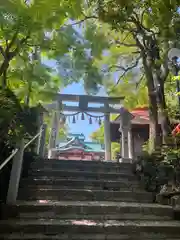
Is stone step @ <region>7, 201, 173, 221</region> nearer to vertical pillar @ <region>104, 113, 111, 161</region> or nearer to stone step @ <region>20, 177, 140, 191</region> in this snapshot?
stone step @ <region>20, 177, 140, 191</region>

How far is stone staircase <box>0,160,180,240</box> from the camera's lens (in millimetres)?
3285

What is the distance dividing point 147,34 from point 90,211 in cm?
588

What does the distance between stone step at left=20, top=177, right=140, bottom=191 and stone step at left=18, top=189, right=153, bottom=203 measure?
0.28m

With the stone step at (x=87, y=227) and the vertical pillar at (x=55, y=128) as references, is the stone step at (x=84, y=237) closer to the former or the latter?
the stone step at (x=87, y=227)

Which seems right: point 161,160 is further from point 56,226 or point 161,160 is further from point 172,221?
point 56,226

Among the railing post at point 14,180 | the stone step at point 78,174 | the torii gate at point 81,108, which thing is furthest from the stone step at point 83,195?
the torii gate at point 81,108

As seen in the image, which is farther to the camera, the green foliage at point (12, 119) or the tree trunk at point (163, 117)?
the tree trunk at point (163, 117)

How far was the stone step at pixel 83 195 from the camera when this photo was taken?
4.39m

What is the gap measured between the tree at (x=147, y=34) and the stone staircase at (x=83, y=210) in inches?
82.5

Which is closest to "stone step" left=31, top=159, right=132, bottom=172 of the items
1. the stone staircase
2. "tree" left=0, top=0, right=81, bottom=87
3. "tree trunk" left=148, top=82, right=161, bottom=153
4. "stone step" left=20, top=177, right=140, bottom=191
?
the stone staircase

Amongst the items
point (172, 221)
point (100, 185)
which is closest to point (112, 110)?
point (100, 185)

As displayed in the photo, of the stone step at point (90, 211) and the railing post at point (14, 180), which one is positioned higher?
the railing post at point (14, 180)

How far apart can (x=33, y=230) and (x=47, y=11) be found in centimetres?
389

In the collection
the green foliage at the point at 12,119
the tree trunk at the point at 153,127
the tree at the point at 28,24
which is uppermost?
the tree at the point at 28,24
